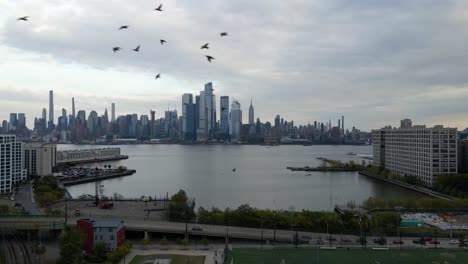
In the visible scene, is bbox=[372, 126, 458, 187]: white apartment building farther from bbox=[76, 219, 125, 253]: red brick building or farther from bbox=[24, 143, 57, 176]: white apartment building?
bbox=[24, 143, 57, 176]: white apartment building

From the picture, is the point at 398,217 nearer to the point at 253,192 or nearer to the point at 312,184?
the point at 253,192

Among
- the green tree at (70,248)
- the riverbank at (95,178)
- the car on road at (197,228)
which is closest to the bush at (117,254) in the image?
the green tree at (70,248)

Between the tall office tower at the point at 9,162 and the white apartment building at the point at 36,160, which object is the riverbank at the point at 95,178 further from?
the tall office tower at the point at 9,162

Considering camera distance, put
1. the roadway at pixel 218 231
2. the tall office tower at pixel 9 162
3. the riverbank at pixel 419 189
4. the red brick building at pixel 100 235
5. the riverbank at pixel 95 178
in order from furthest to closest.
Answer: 1. the riverbank at pixel 95 178
2. the tall office tower at pixel 9 162
3. the riverbank at pixel 419 189
4. the roadway at pixel 218 231
5. the red brick building at pixel 100 235

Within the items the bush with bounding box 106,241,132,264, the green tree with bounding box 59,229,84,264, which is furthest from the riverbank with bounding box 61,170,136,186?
the green tree with bounding box 59,229,84,264

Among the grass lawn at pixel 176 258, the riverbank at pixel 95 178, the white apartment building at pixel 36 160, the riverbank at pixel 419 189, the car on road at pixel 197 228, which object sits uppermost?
the white apartment building at pixel 36 160

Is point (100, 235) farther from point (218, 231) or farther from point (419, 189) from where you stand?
point (419, 189)

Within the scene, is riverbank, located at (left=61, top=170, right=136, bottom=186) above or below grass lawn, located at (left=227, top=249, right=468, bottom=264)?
below
